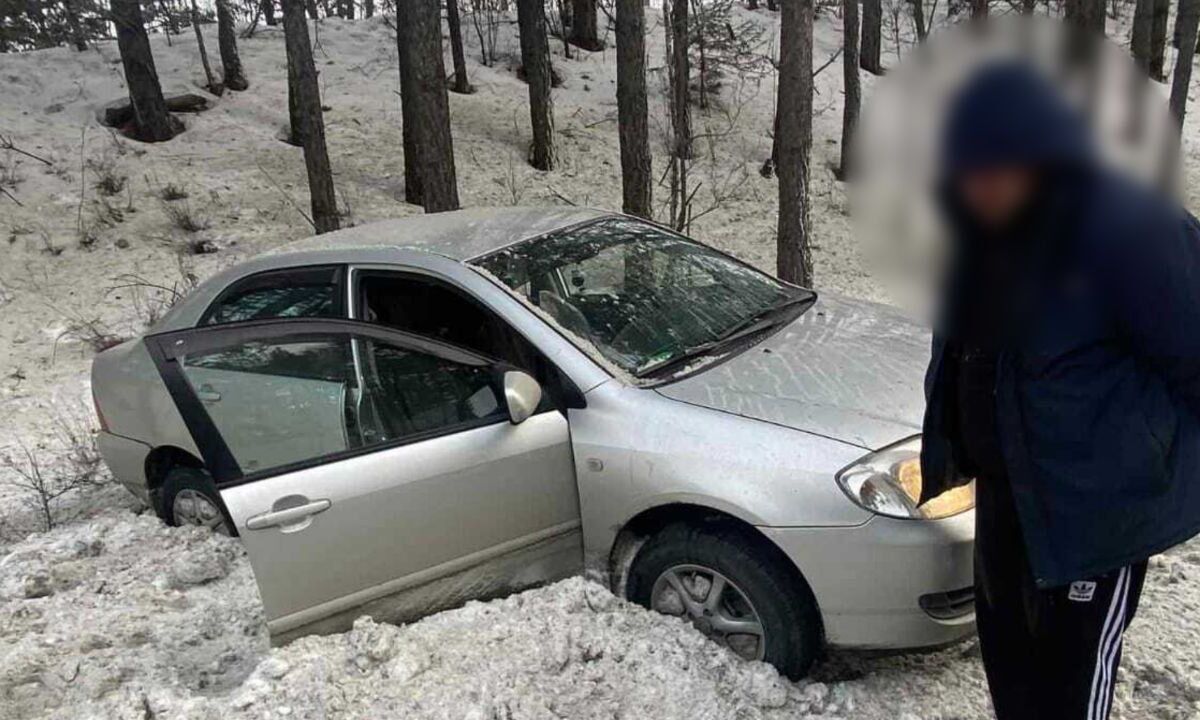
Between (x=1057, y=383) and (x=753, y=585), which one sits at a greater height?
(x=1057, y=383)

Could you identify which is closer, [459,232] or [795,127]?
[459,232]

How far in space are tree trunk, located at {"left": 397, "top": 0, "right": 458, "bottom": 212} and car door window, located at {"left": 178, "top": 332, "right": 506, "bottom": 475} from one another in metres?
6.04

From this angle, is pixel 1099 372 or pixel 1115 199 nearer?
pixel 1115 199

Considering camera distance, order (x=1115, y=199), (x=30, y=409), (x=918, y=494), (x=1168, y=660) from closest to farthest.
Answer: (x=1115, y=199), (x=918, y=494), (x=1168, y=660), (x=30, y=409)

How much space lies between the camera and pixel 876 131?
2096 mm

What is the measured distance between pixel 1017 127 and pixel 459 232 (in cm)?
270

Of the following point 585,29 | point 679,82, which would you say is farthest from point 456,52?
point 679,82

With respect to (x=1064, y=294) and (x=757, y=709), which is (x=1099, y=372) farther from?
(x=757, y=709)

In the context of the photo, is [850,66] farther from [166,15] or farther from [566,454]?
[566,454]

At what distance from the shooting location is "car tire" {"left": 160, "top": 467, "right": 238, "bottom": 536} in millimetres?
3930

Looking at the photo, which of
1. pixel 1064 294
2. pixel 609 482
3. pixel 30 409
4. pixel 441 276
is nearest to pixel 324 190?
pixel 30 409

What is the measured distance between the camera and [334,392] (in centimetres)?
308

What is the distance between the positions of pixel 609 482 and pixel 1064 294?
5.49ft

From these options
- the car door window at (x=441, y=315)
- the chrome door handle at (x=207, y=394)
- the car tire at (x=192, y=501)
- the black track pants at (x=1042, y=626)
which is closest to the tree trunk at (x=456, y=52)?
the car tire at (x=192, y=501)
